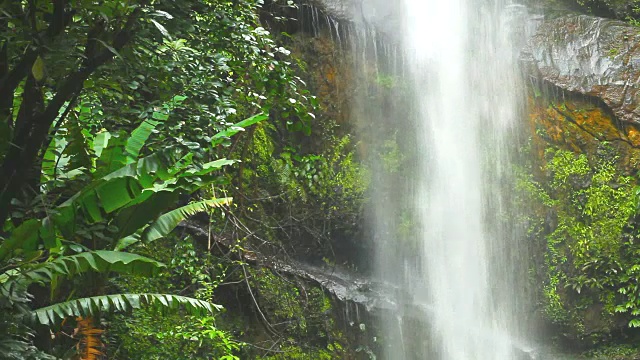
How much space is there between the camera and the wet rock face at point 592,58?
10656 millimetres

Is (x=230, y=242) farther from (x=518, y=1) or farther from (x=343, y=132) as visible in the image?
(x=518, y=1)

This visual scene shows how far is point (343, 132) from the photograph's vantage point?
1116 centimetres

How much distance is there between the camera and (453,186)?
37.8ft

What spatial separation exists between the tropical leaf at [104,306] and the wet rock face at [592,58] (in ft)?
25.6

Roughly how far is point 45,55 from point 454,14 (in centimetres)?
984

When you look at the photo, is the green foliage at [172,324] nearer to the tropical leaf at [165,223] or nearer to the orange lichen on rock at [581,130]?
the tropical leaf at [165,223]

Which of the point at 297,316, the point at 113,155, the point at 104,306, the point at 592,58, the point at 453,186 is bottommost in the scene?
the point at 297,316

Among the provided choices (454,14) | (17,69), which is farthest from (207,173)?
(454,14)

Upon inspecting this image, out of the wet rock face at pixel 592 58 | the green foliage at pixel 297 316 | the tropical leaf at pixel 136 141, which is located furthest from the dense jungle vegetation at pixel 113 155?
the wet rock face at pixel 592 58

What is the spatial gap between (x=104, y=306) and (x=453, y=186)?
7.67m

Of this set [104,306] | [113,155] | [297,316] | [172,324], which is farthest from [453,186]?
[104,306]

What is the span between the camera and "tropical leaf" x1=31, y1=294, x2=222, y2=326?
4.68m

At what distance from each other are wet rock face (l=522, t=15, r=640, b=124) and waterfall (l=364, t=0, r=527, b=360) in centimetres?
56

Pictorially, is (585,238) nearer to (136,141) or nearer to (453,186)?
(453,186)
